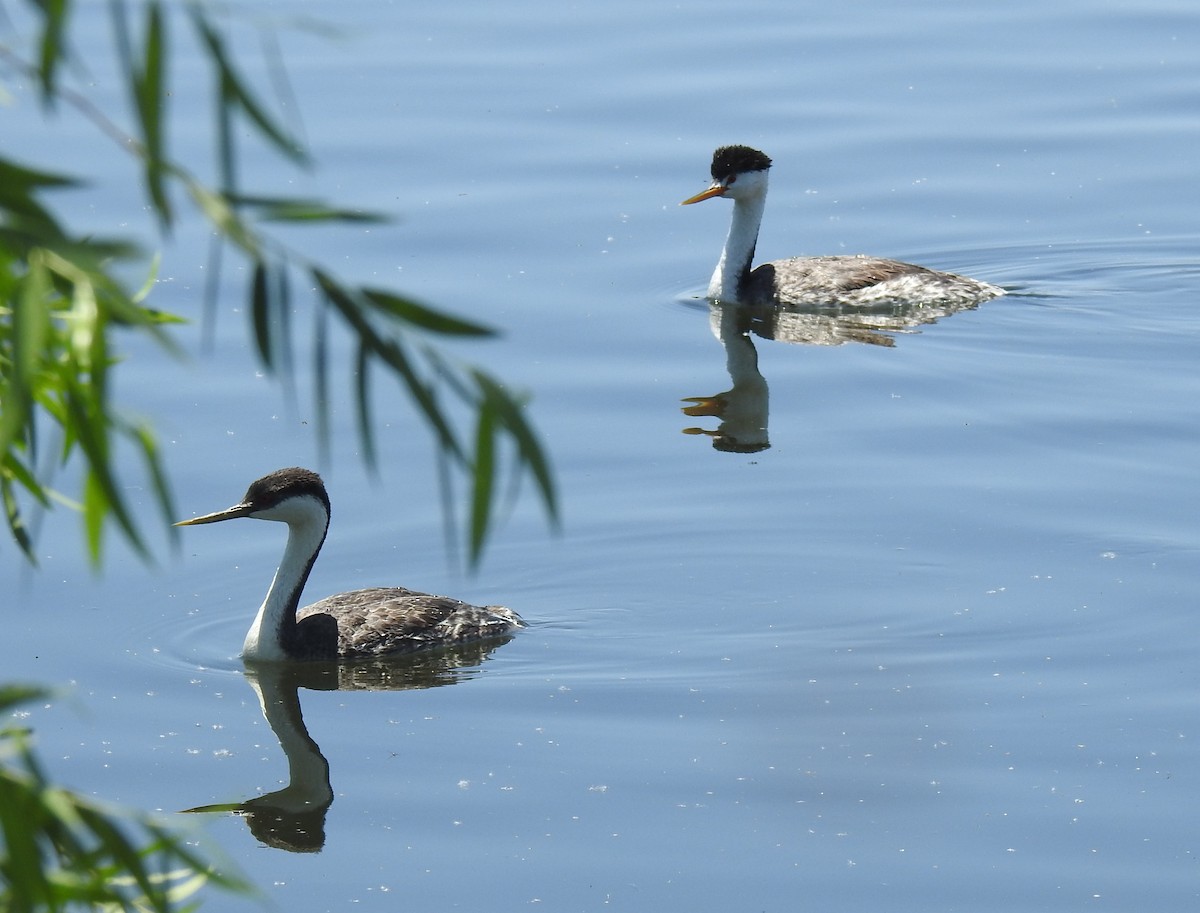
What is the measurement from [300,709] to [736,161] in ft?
23.8

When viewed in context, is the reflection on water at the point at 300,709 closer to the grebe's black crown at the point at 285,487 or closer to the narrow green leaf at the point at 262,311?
the grebe's black crown at the point at 285,487

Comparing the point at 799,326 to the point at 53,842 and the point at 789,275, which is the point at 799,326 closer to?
the point at 789,275

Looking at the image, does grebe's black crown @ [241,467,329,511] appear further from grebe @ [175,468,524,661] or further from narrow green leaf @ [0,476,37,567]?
narrow green leaf @ [0,476,37,567]

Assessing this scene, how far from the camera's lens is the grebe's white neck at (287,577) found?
976cm

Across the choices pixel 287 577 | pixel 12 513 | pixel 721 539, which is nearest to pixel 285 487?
pixel 287 577

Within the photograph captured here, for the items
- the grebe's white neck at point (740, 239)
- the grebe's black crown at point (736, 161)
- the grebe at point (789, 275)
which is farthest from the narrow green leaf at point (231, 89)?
the grebe's black crown at point (736, 161)

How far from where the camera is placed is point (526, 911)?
7.43 metres

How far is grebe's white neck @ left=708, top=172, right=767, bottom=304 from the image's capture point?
50.3 feet

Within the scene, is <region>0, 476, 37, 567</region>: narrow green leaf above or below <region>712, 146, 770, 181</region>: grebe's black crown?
below

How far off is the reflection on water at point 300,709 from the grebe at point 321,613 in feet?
0.22

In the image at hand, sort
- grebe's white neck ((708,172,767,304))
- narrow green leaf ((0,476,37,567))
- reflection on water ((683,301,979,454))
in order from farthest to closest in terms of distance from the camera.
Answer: grebe's white neck ((708,172,767,304)), reflection on water ((683,301,979,454)), narrow green leaf ((0,476,37,567))

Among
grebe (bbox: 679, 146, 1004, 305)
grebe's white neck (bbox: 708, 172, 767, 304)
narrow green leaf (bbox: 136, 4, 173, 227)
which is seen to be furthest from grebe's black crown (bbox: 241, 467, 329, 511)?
narrow green leaf (bbox: 136, 4, 173, 227)

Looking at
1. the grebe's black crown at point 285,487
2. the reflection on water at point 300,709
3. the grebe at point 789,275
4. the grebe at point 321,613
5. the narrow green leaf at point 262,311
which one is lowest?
the reflection on water at point 300,709

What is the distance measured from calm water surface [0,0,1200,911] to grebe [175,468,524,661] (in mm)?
165
